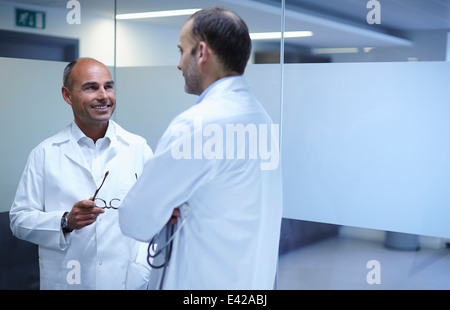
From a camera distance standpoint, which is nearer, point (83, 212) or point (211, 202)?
point (211, 202)

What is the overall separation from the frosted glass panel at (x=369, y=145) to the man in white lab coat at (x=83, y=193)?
114 centimetres

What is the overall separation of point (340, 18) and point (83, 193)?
5.61 ft

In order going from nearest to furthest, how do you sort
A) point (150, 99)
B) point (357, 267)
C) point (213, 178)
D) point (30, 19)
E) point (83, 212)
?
point (213, 178)
point (83, 212)
point (357, 267)
point (30, 19)
point (150, 99)

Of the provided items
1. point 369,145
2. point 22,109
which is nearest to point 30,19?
point 22,109

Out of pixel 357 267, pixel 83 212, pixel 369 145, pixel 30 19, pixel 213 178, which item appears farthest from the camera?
pixel 30 19

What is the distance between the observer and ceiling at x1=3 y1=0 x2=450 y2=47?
266cm

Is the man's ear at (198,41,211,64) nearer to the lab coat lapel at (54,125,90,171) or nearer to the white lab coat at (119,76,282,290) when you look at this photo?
the white lab coat at (119,76,282,290)

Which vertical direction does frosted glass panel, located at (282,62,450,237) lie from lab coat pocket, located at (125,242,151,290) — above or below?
above

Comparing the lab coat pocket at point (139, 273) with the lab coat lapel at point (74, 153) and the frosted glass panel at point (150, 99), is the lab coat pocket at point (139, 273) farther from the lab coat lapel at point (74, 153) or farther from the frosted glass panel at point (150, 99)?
the frosted glass panel at point (150, 99)

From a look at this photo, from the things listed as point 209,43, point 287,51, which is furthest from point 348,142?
point 209,43

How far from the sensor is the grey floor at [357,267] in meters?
2.77

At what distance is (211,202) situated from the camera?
1.50 meters

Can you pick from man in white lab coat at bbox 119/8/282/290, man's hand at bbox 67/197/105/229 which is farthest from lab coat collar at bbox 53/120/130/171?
man in white lab coat at bbox 119/8/282/290

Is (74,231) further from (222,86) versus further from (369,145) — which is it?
(369,145)
